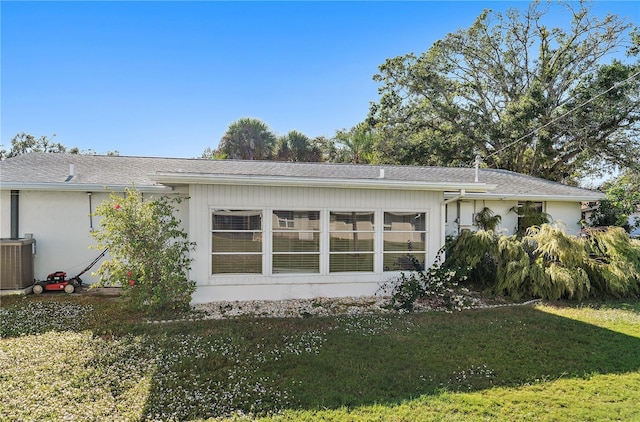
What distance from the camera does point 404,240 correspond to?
780 centimetres

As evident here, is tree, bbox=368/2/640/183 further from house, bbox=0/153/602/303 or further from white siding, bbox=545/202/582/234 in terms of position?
house, bbox=0/153/602/303

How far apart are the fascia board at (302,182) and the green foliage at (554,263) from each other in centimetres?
164

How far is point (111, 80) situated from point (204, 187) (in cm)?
829

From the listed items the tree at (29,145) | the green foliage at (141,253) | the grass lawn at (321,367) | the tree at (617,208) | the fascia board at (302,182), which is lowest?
the grass lawn at (321,367)

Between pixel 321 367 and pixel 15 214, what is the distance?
8144 millimetres

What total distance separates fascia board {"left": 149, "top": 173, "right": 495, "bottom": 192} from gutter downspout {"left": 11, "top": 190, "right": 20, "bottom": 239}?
13.4ft

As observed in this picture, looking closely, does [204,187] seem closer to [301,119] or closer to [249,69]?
[249,69]

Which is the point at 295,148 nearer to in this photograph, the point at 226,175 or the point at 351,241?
the point at 351,241

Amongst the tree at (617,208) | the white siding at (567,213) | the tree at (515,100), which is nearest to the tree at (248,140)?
the tree at (515,100)

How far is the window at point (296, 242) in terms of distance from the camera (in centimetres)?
729

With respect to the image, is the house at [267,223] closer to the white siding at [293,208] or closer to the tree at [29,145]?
the white siding at [293,208]

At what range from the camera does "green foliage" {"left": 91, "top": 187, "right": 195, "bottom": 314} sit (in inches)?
232

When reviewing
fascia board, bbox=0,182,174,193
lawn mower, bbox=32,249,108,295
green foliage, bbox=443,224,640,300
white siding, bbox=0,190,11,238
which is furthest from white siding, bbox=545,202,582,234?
white siding, bbox=0,190,11,238

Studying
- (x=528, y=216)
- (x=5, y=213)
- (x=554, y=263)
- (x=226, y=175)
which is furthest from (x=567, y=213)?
(x=5, y=213)
